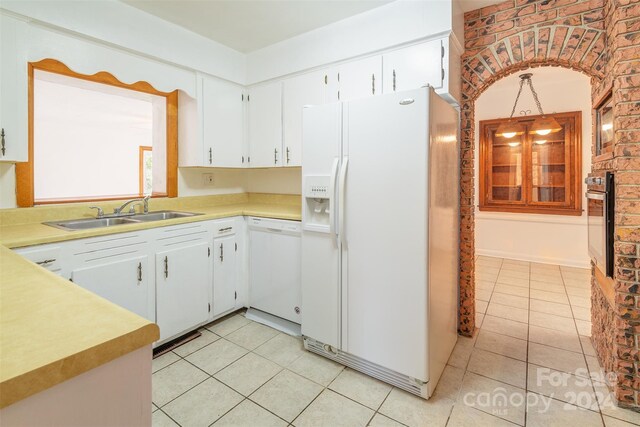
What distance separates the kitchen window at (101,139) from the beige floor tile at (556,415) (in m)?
3.14

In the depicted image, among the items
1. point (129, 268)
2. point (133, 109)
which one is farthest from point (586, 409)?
point (133, 109)

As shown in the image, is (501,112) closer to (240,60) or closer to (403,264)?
(240,60)

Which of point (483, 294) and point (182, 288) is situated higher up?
point (182, 288)

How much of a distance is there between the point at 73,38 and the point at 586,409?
3.87 metres

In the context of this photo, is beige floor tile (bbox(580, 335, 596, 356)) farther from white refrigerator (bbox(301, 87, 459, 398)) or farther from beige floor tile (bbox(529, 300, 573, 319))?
white refrigerator (bbox(301, 87, 459, 398))

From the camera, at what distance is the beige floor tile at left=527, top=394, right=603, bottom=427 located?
5.57 feet

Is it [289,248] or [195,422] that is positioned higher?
[289,248]

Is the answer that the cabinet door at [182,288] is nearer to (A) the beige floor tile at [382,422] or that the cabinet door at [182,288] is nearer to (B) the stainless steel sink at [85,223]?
(B) the stainless steel sink at [85,223]

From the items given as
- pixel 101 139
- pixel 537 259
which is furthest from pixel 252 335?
pixel 101 139

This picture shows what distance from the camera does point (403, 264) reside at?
74.4 inches

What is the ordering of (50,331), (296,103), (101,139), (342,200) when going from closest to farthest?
(50,331), (342,200), (296,103), (101,139)

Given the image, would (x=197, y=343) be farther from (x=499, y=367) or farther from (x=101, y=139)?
(x=101, y=139)

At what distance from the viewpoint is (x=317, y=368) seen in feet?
7.17

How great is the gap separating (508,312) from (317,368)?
1996mm
